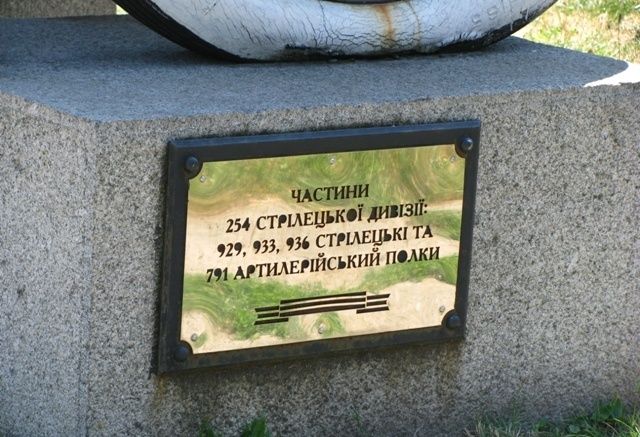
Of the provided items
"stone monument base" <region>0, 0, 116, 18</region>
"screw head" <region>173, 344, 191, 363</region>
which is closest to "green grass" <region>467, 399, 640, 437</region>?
"screw head" <region>173, 344, 191, 363</region>

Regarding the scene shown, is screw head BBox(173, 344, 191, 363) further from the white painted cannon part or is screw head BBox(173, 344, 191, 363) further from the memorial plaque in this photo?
the white painted cannon part

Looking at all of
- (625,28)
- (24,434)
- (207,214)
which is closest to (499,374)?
(207,214)

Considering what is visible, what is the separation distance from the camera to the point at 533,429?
3271mm

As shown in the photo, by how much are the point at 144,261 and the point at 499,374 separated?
100 centimetres

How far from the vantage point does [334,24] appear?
3.29 metres

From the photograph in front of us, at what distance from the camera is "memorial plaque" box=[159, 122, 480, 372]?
2758 millimetres

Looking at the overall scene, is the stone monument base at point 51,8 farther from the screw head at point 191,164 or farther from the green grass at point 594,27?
the green grass at point 594,27

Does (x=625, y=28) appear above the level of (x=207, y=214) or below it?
above

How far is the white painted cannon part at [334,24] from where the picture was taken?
10.2 ft

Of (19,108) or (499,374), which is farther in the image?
(499,374)

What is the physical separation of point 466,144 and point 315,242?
1.39 ft

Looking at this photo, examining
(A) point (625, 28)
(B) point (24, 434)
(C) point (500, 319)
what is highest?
(A) point (625, 28)

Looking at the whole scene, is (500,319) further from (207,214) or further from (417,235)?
(207,214)

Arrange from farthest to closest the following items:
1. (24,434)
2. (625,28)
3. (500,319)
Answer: (625,28), (500,319), (24,434)
